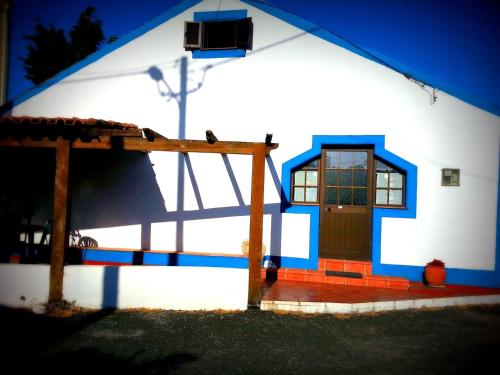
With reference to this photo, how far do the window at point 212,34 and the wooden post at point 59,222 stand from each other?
3.73 meters

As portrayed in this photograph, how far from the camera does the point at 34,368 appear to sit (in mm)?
3258

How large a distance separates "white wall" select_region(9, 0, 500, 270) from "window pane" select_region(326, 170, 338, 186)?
0.77m

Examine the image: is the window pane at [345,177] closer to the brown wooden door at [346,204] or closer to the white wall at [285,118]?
the brown wooden door at [346,204]

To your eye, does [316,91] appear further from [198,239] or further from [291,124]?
[198,239]

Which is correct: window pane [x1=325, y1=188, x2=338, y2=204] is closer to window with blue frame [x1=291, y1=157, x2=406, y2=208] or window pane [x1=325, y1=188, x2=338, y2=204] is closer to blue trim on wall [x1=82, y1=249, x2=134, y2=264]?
window with blue frame [x1=291, y1=157, x2=406, y2=208]

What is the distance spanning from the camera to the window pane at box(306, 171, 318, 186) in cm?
700

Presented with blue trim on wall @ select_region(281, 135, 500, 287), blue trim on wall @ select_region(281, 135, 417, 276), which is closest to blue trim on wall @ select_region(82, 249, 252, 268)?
blue trim on wall @ select_region(281, 135, 500, 287)

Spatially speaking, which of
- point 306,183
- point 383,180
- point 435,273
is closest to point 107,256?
point 306,183

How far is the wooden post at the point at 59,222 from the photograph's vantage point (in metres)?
5.02

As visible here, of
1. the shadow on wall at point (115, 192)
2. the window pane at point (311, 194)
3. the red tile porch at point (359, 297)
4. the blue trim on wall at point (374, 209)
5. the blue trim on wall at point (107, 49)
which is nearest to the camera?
the red tile porch at point (359, 297)

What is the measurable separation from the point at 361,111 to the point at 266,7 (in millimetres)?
3101

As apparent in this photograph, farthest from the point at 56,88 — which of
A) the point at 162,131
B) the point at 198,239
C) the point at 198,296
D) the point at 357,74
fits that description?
the point at 357,74

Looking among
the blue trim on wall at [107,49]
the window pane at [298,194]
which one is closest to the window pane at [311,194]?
the window pane at [298,194]

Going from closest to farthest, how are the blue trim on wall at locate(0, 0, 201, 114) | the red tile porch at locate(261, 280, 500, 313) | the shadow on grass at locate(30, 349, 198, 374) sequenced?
the shadow on grass at locate(30, 349, 198, 374) < the red tile porch at locate(261, 280, 500, 313) < the blue trim on wall at locate(0, 0, 201, 114)
